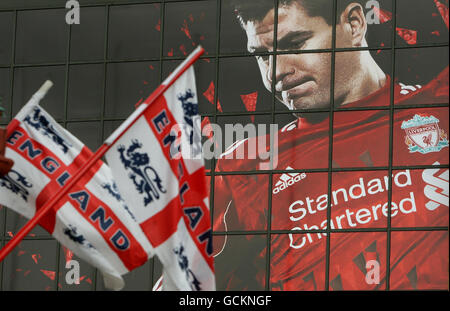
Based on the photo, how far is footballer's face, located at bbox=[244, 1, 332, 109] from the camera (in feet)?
84.3

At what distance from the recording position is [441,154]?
81.4ft

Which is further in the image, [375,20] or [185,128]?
[375,20]

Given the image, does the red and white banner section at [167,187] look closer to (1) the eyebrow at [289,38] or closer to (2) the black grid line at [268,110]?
(2) the black grid line at [268,110]

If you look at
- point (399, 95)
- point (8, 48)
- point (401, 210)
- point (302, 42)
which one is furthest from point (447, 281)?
point (8, 48)

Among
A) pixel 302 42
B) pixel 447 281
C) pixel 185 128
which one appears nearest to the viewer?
pixel 185 128

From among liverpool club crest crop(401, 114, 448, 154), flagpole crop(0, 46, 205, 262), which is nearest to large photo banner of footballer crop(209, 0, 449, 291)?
liverpool club crest crop(401, 114, 448, 154)

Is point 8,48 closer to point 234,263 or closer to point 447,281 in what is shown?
point 234,263

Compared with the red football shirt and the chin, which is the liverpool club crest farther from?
the chin

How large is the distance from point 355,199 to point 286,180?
1.31m

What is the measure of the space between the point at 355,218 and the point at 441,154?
1861 mm

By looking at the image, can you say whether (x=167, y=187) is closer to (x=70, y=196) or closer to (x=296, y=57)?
(x=70, y=196)

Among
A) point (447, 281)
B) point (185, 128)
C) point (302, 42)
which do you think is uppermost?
point (302, 42)

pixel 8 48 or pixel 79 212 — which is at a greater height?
pixel 8 48

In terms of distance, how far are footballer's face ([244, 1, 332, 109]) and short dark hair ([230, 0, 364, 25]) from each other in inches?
2.9
